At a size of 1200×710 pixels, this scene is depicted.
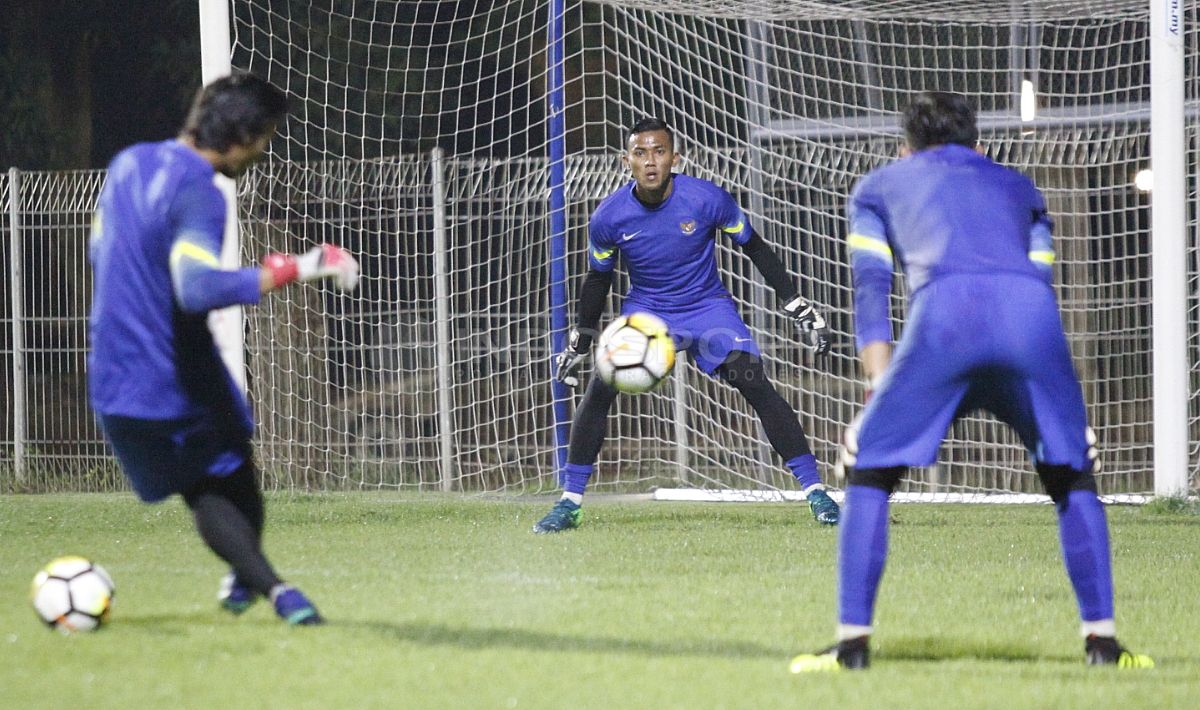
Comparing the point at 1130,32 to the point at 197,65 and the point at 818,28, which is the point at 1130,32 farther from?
the point at 197,65

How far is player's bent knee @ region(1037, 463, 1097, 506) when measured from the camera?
15.5 ft

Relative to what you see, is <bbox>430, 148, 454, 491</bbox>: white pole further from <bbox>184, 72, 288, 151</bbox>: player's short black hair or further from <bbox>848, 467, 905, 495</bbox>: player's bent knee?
<bbox>848, 467, 905, 495</bbox>: player's bent knee

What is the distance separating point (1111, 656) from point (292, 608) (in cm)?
239

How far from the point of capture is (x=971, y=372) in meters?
4.59

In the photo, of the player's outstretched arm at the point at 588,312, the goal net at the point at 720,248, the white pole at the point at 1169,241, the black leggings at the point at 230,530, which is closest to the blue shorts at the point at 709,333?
the player's outstretched arm at the point at 588,312

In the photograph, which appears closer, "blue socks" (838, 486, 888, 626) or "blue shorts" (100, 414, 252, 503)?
"blue socks" (838, 486, 888, 626)

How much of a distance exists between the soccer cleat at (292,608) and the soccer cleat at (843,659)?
5.01ft

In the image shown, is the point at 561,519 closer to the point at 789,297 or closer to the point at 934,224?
the point at 789,297

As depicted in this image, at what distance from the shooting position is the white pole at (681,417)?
1175 centimetres

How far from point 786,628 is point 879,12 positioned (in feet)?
21.1

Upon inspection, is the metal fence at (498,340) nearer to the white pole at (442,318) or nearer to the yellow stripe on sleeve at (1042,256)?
the white pole at (442,318)

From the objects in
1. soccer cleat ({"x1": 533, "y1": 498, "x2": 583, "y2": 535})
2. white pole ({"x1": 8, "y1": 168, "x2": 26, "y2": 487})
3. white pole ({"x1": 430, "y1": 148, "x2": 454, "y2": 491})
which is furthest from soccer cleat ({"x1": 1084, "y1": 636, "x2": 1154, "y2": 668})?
white pole ({"x1": 8, "y1": 168, "x2": 26, "y2": 487})

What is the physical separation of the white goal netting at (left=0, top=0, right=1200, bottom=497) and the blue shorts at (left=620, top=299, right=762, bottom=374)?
2.77 metres

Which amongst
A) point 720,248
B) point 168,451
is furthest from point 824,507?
point 168,451
